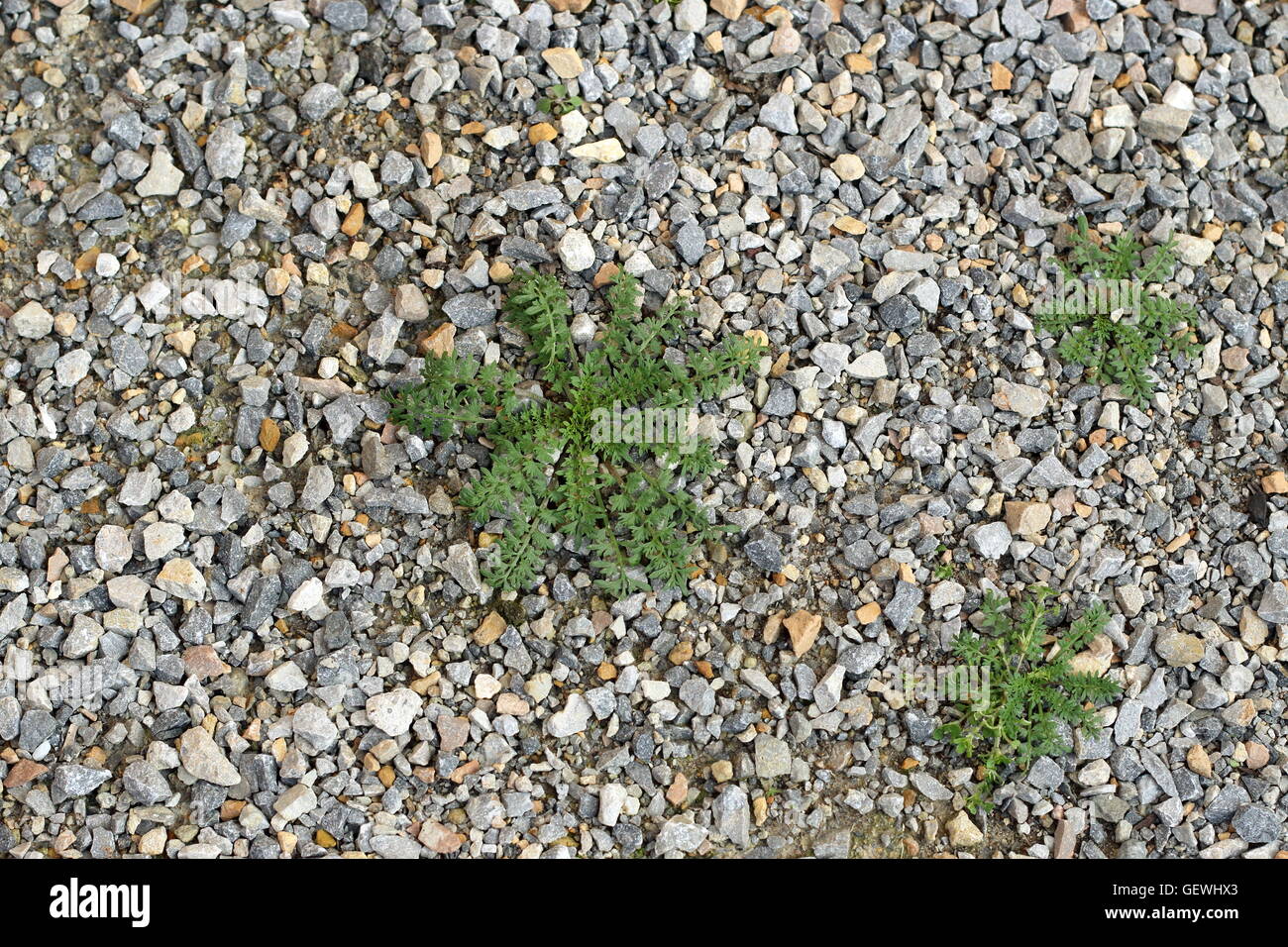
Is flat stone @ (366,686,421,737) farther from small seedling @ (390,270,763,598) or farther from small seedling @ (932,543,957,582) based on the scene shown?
small seedling @ (932,543,957,582)

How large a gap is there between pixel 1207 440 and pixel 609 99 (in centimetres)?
230

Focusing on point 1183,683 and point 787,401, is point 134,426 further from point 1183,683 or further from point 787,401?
point 1183,683

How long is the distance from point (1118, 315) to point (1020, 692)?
1.31 meters

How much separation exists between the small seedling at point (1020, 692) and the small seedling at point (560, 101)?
83.2 inches

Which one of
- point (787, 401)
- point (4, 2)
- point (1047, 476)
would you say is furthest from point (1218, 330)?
point (4, 2)

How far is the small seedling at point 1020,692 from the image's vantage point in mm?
3559

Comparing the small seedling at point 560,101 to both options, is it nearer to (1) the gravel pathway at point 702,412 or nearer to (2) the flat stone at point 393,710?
(1) the gravel pathway at point 702,412

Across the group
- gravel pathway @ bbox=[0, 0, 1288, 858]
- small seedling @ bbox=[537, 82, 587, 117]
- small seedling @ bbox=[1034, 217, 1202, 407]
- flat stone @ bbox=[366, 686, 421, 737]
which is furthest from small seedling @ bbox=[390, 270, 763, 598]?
small seedling @ bbox=[1034, 217, 1202, 407]

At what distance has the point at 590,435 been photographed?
3.68 m

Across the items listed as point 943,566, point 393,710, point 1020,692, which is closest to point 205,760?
point 393,710

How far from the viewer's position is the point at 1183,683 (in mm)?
3721

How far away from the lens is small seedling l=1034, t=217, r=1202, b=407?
3.92 meters

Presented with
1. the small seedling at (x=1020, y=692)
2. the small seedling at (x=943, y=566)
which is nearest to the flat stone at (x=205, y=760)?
the small seedling at (x=1020, y=692)

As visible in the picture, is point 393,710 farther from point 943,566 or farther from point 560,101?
point 560,101
